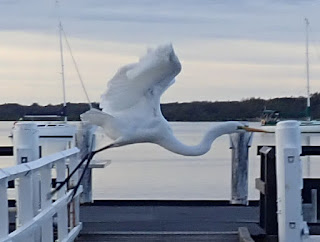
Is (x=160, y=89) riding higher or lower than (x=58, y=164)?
higher

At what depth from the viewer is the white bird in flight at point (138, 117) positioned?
33.9 ft

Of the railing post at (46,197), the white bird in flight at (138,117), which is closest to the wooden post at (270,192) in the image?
the white bird in flight at (138,117)

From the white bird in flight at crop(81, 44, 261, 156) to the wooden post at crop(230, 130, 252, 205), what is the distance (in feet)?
6.19

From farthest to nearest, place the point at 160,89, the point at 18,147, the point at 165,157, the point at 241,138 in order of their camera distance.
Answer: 1. the point at 165,157
2. the point at 241,138
3. the point at 160,89
4. the point at 18,147

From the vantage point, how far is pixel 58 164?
8469 mm

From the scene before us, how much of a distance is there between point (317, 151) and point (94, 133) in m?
4.35

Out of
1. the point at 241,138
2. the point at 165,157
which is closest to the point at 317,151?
the point at 241,138

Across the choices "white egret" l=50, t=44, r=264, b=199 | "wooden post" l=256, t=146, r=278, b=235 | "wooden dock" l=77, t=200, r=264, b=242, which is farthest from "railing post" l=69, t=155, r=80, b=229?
"wooden post" l=256, t=146, r=278, b=235

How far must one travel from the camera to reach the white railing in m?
5.46

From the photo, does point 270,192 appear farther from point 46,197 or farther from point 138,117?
point 138,117

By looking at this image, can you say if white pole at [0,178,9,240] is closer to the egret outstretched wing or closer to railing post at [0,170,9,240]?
railing post at [0,170,9,240]

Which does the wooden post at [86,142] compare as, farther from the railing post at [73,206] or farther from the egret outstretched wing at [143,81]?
the railing post at [73,206]

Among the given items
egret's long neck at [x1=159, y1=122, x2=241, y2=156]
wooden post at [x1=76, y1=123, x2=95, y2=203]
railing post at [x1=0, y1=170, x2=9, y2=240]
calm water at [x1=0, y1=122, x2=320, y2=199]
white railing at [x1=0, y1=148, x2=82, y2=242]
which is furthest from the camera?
calm water at [x1=0, y1=122, x2=320, y2=199]

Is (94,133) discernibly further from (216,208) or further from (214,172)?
(214,172)
